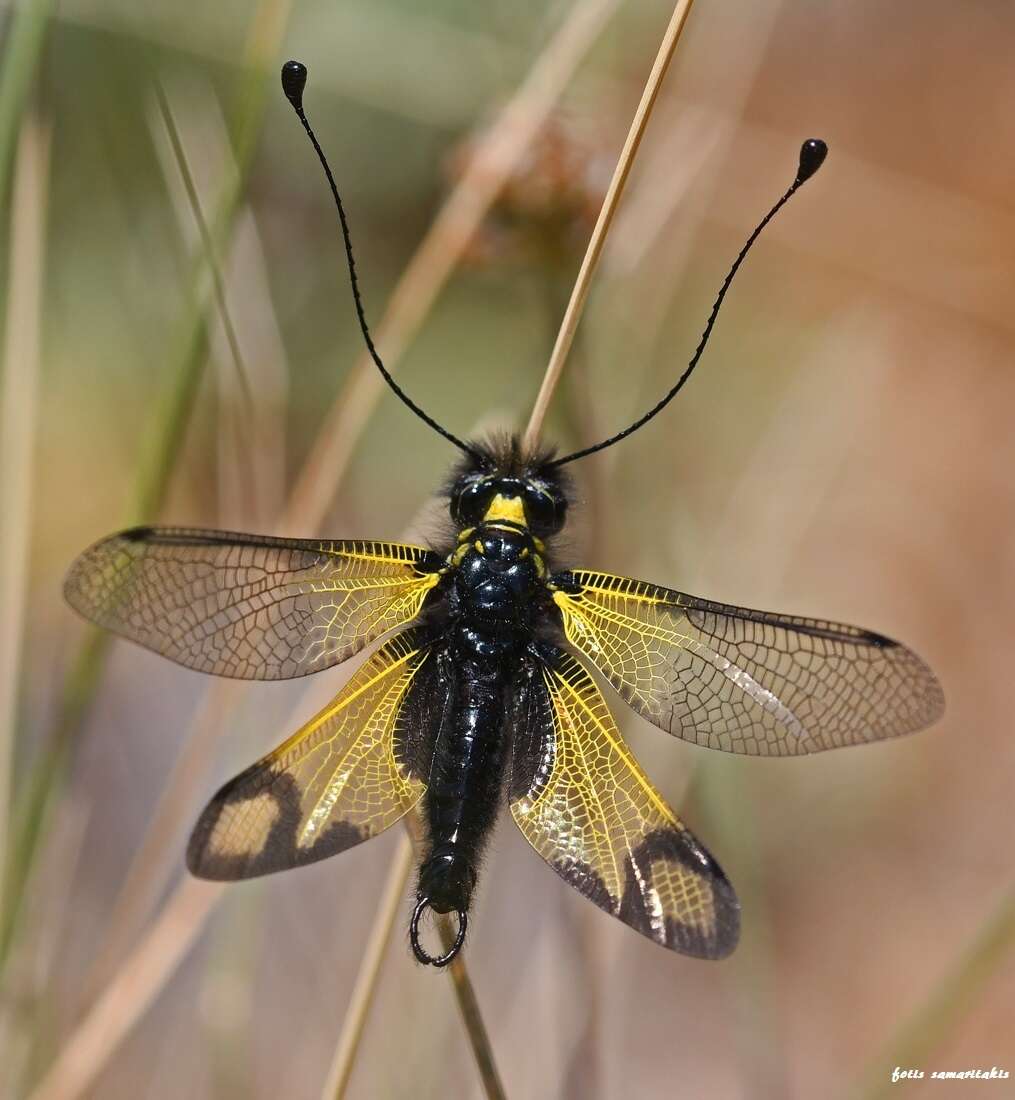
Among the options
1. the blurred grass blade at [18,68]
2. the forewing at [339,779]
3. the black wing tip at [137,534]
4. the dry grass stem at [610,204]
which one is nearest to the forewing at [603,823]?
the forewing at [339,779]

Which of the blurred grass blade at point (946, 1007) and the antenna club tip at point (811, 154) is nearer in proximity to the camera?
the antenna club tip at point (811, 154)

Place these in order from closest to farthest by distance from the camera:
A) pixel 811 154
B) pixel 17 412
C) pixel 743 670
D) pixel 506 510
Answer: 1. pixel 811 154
2. pixel 743 670
3. pixel 506 510
4. pixel 17 412

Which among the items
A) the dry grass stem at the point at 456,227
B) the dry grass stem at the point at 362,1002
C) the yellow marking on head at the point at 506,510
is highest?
the dry grass stem at the point at 456,227

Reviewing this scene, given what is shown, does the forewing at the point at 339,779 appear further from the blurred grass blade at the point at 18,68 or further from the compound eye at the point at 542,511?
the blurred grass blade at the point at 18,68

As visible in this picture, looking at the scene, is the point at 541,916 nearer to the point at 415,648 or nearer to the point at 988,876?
the point at 988,876

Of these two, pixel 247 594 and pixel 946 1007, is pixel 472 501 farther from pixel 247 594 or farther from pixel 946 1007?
pixel 946 1007

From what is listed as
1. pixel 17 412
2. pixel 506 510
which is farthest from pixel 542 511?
pixel 17 412

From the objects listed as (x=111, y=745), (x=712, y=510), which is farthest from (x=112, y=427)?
(x=712, y=510)
